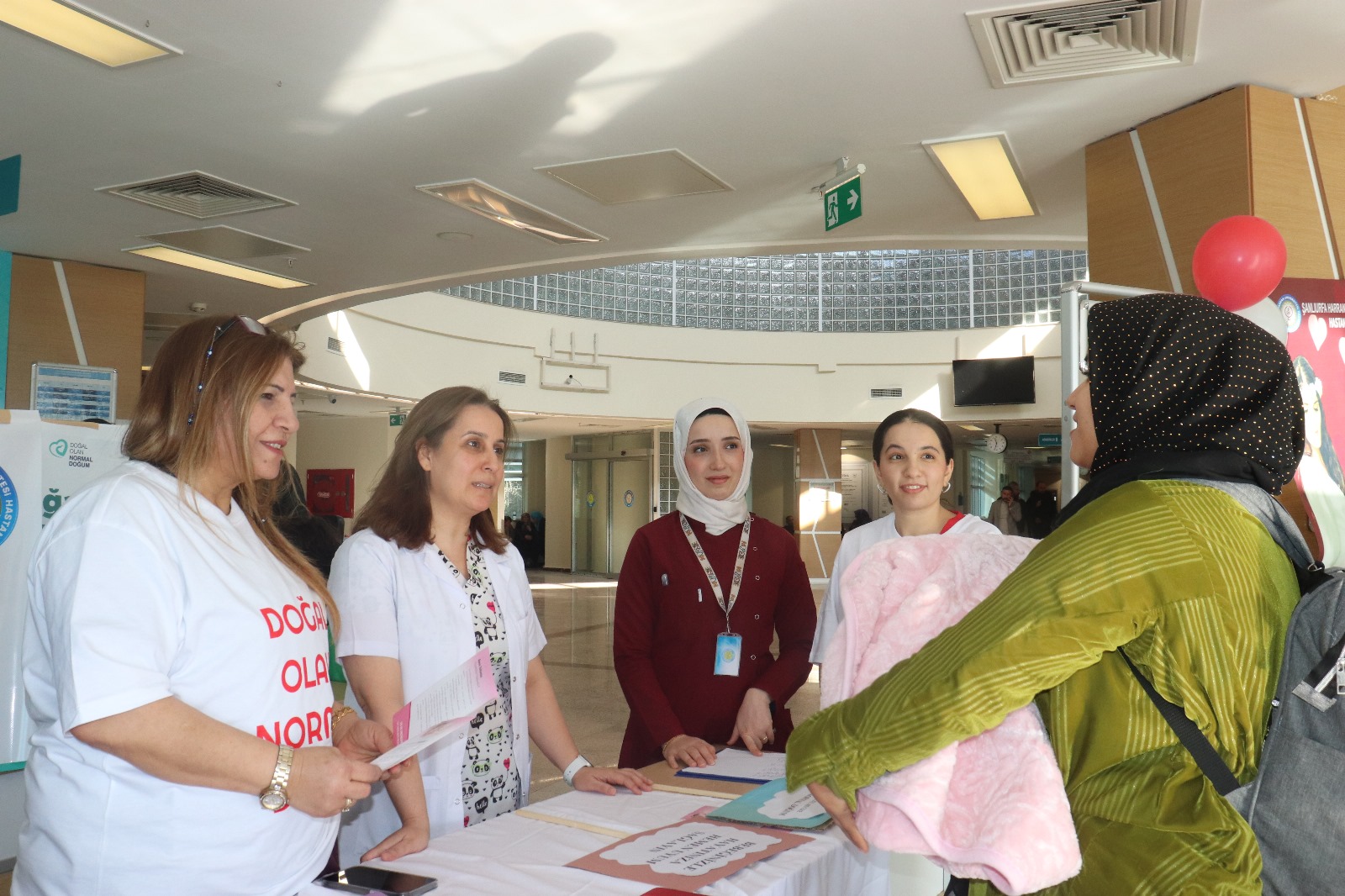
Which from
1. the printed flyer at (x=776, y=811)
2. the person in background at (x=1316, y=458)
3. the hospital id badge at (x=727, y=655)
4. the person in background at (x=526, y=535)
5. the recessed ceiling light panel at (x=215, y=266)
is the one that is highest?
the recessed ceiling light panel at (x=215, y=266)

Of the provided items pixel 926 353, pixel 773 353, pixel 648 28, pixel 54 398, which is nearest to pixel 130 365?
pixel 54 398

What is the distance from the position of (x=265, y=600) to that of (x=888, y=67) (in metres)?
3.60

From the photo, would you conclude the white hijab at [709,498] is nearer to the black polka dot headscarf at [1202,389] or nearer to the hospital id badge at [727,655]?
the hospital id badge at [727,655]

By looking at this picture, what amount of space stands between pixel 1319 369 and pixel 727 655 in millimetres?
2641

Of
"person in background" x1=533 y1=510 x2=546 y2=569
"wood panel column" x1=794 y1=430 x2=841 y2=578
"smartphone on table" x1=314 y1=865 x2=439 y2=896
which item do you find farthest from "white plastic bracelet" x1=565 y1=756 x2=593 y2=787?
"person in background" x1=533 y1=510 x2=546 y2=569

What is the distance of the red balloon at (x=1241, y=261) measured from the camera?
3172 mm

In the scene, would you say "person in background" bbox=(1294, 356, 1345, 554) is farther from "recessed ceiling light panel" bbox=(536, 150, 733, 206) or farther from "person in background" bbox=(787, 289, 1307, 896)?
"recessed ceiling light panel" bbox=(536, 150, 733, 206)

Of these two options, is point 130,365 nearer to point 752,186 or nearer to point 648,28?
point 752,186

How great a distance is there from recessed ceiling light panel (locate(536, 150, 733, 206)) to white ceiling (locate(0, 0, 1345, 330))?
89 mm

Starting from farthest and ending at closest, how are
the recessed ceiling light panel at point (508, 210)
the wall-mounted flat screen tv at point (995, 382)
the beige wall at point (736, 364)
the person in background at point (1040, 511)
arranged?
1. the wall-mounted flat screen tv at point (995, 382)
2. the person in background at point (1040, 511)
3. the beige wall at point (736, 364)
4. the recessed ceiling light panel at point (508, 210)

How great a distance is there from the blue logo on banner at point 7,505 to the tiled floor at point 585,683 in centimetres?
269

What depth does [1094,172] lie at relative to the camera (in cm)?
493

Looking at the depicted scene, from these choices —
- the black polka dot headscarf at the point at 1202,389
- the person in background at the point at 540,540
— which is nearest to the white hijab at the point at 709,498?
the black polka dot headscarf at the point at 1202,389

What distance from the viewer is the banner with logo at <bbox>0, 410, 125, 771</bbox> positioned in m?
4.09
